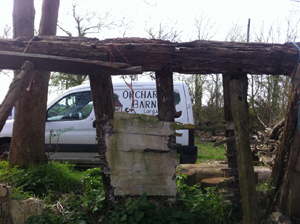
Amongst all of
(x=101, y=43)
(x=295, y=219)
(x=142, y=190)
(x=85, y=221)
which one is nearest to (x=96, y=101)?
(x=101, y=43)

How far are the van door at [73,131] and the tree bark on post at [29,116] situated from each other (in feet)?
5.31

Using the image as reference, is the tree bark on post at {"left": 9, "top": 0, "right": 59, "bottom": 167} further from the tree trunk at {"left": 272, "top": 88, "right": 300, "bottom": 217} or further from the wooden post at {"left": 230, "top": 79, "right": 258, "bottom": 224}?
the tree trunk at {"left": 272, "top": 88, "right": 300, "bottom": 217}

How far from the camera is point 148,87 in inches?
248

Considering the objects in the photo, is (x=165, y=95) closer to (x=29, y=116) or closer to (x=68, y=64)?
(x=68, y=64)

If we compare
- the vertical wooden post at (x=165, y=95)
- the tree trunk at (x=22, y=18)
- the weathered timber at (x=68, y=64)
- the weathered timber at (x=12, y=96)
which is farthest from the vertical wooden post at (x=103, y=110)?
the tree trunk at (x=22, y=18)

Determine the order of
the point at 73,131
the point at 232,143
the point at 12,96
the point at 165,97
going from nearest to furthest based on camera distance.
Result: the point at 12,96 < the point at 165,97 < the point at 232,143 < the point at 73,131

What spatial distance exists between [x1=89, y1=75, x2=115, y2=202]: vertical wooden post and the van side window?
9.79 feet

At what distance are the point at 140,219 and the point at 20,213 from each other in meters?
1.44

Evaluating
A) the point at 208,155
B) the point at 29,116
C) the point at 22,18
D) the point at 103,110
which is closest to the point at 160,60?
the point at 103,110

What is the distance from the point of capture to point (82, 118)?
6238 mm

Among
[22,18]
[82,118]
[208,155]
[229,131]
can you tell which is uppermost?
[22,18]

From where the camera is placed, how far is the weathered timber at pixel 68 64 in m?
3.02

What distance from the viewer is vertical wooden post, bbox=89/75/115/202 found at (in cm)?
332

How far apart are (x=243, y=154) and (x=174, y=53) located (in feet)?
4.76
